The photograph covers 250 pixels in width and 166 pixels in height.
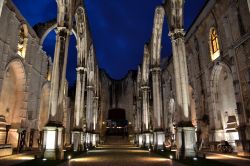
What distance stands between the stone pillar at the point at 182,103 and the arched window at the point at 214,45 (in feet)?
24.9

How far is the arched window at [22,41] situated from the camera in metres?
21.7

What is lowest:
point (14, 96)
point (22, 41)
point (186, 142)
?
point (186, 142)

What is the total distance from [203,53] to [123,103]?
28131mm

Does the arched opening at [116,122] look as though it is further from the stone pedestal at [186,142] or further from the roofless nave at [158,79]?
the stone pedestal at [186,142]

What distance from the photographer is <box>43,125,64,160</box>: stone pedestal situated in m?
11.1

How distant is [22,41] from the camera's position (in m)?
22.1

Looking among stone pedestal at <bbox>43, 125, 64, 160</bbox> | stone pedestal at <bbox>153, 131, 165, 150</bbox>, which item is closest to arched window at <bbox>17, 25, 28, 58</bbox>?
stone pedestal at <bbox>43, 125, 64, 160</bbox>

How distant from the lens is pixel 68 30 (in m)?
14.1

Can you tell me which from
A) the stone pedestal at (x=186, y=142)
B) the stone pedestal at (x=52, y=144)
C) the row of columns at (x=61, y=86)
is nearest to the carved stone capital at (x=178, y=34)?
the stone pedestal at (x=186, y=142)

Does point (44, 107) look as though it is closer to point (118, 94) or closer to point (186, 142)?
point (118, 94)

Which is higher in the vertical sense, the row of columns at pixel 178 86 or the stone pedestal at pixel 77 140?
the row of columns at pixel 178 86

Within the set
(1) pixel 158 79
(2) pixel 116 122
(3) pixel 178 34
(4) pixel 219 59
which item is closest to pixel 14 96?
(1) pixel 158 79

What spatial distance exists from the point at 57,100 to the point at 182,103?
729cm

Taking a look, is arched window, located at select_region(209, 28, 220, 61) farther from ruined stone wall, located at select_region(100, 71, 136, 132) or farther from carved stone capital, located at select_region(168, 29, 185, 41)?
ruined stone wall, located at select_region(100, 71, 136, 132)
